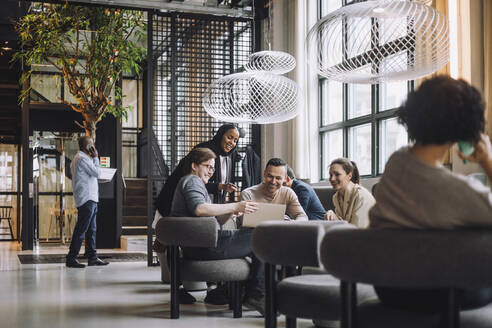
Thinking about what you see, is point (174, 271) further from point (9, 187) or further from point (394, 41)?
point (9, 187)

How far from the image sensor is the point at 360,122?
22.8ft

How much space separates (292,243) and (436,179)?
27.0 inches

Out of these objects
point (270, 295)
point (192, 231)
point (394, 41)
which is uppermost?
point (394, 41)

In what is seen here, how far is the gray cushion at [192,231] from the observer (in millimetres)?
3975

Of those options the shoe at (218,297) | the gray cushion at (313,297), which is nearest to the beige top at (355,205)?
the shoe at (218,297)

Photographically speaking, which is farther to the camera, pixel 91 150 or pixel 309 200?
pixel 91 150

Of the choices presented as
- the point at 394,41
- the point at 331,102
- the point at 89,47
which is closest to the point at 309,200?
the point at 394,41

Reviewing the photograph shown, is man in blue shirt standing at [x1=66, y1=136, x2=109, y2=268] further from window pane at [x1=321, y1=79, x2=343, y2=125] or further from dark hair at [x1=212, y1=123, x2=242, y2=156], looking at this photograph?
window pane at [x1=321, y1=79, x2=343, y2=125]

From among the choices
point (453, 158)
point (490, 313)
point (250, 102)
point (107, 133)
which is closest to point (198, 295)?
point (250, 102)

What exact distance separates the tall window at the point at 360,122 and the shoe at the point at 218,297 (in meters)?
2.35

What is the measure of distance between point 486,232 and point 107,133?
33.6ft

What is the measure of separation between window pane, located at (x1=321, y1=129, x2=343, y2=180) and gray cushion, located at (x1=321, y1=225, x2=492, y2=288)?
Result: 5821mm

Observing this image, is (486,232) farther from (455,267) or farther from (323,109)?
(323,109)

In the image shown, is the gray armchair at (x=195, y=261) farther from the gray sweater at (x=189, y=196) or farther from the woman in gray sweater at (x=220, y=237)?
the gray sweater at (x=189, y=196)
